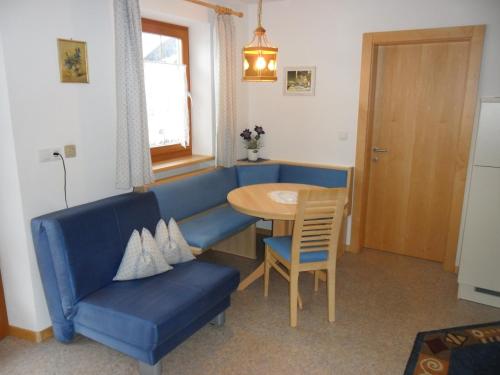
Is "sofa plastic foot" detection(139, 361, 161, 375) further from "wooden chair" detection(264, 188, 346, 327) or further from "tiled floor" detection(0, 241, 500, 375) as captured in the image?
"wooden chair" detection(264, 188, 346, 327)

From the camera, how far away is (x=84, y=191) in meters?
2.96

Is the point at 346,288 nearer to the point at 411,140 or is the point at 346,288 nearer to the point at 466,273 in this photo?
the point at 466,273

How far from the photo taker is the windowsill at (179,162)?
3.70 meters

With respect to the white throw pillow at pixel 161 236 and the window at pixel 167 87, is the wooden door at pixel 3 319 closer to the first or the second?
the white throw pillow at pixel 161 236

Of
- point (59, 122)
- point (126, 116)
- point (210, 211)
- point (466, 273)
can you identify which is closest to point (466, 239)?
point (466, 273)

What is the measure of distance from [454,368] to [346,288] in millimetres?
1128

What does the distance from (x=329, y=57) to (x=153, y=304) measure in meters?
3.01

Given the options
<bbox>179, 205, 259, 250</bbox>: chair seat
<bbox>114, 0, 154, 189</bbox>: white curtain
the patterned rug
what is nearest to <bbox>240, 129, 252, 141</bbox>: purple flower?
<bbox>179, 205, 259, 250</bbox>: chair seat

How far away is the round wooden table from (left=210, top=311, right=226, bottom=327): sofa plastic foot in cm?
56

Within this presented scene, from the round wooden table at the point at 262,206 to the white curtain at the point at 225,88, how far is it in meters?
0.72

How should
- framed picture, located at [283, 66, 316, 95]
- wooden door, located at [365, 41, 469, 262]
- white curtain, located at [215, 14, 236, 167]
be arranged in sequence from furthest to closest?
1. framed picture, located at [283, 66, 316, 95]
2. white curtain, located at [215, 14, 236, 167]
3. wooden door, located at [365, 41, 469, 262]

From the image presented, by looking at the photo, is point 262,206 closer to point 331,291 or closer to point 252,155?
point 331,291

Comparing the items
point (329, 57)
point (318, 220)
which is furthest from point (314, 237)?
point (329, 57)

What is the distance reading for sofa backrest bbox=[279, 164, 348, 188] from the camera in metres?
4.15
